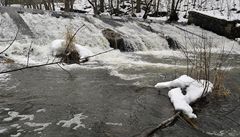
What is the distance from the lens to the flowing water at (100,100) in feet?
14.1

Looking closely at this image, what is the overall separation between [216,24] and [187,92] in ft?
32.3

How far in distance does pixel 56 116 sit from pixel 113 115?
29.9 inches

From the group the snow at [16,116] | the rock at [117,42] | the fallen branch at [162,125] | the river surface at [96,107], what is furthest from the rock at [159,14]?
the snow at [16,116]

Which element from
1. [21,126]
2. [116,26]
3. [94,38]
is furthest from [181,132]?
[116,26]

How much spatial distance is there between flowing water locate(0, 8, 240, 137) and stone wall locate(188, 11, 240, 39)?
470 cm

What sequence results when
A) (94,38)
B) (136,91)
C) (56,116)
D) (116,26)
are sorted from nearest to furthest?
1. (56,116)
2. (136,91)
3. (94,38)
4. (116,26)

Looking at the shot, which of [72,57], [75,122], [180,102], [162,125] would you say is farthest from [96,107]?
[72,57]

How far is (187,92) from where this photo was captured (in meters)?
5.49

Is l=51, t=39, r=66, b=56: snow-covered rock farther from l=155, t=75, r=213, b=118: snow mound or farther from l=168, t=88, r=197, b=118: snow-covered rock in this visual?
l=168, t=88, r=197, b=118: snow-covered rock

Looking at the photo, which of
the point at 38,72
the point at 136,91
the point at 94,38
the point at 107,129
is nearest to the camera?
the point at 107,129

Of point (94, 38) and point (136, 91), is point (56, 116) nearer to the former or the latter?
point (136, 91)

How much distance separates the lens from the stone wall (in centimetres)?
1412

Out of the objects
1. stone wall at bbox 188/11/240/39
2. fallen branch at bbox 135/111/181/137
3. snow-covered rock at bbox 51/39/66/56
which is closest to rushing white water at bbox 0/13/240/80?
snow-covered rock at bbox 51/39/66/56

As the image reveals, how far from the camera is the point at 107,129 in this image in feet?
13.9
